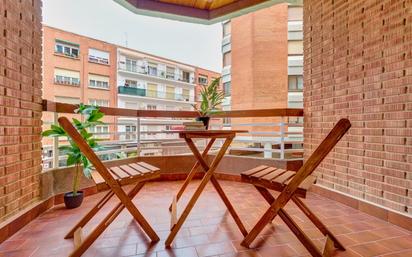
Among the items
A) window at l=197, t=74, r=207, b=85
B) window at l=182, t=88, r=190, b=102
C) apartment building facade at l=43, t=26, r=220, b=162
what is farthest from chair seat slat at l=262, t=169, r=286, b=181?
window at l=197, t=74, r=207, b=85

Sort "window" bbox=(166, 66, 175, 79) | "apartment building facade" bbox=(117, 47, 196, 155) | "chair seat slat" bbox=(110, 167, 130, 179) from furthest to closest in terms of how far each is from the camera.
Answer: "window" bbox=(166, 66, 175, 79) → "apartment building facade" bbox=(117, 47, 196, 155) → "chair seat slat" bbox=(110, 167, 130, 179)

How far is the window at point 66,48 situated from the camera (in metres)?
10.5

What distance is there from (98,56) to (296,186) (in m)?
13.1

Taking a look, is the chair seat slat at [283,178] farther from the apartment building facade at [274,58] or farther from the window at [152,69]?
the window at [152,69]

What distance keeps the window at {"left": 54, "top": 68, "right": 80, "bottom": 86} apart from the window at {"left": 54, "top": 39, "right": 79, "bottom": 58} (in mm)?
850

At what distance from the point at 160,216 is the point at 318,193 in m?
2.02

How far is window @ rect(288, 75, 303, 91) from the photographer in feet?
32.3

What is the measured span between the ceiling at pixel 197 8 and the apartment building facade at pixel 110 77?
Answer: 4.80 meters

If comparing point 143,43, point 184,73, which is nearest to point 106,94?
point 143,43

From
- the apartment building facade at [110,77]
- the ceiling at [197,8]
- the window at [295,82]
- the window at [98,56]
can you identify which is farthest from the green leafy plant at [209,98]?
the window at [98,56]

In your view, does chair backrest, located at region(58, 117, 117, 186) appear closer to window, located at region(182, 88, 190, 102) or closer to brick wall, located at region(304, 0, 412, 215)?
brick wall, located at region(304, 0, 412, 215)

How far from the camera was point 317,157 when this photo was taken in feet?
4.35

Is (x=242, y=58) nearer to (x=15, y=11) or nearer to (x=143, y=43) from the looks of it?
(x=143, y=43)

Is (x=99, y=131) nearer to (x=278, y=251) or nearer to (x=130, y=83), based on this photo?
(x=130, y=83)
